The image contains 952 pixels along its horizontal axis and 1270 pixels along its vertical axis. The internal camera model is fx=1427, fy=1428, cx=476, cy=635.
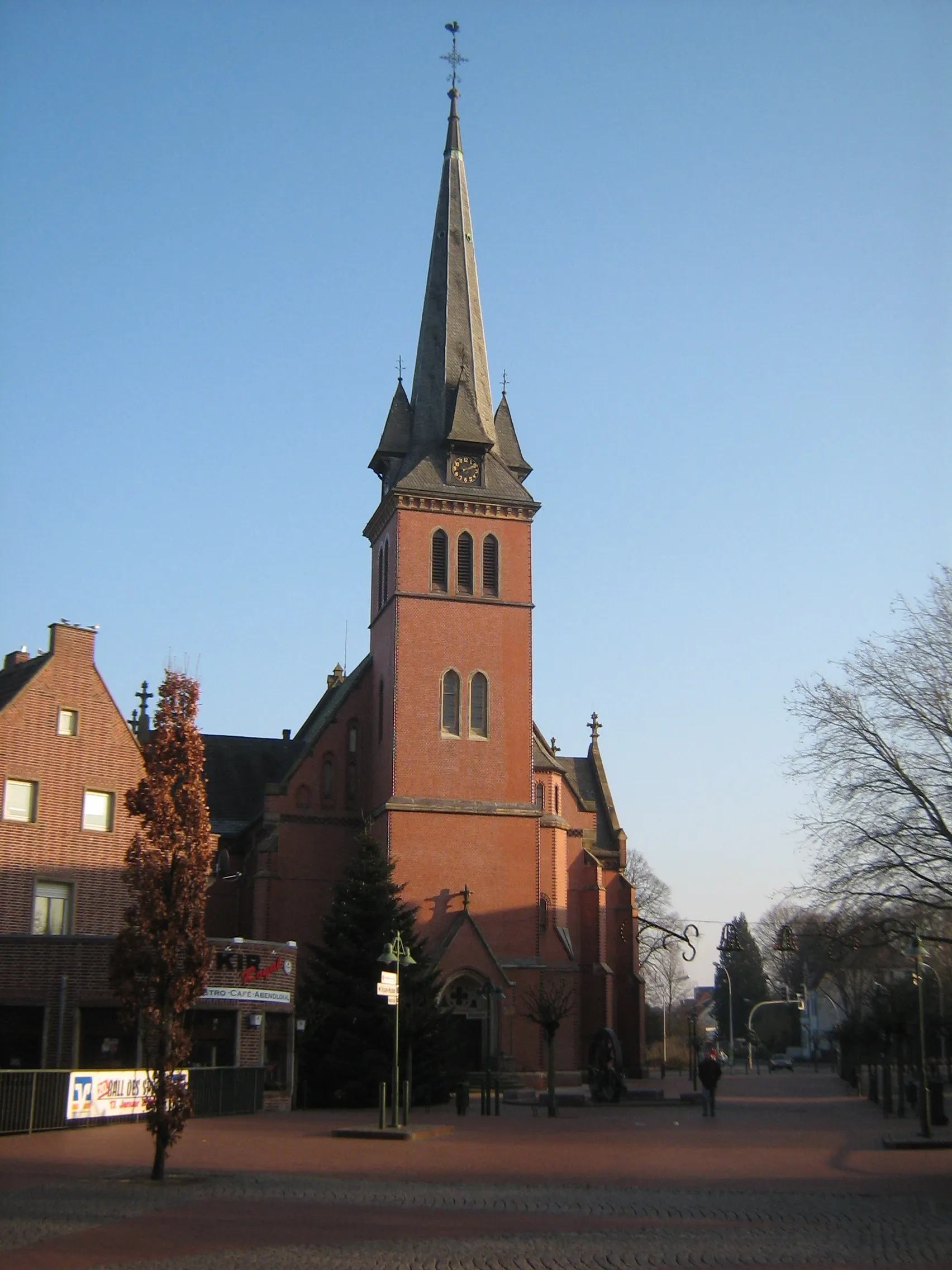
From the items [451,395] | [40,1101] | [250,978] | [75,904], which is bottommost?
[40,1101]

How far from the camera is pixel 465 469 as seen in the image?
175 feet

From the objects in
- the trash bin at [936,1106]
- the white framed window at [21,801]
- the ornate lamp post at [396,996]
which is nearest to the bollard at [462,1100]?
the ornate lamp post at [396,996]

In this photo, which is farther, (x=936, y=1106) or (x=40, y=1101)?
(x=936, y=1106)

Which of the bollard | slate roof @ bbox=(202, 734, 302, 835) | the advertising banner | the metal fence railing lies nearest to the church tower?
slate roof @ bbox=(202, 734, 302, 835)

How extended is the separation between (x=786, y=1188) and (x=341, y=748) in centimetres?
3648

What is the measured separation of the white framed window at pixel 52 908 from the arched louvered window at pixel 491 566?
67.1ft

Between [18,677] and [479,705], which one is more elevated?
[479,705]

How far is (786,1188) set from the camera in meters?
18.2

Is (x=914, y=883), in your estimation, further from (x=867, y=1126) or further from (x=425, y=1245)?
(x=425, y=1245)

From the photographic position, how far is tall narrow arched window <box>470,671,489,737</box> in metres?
50.3

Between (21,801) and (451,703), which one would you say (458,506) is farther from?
(21,801)

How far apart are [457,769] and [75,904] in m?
16.3

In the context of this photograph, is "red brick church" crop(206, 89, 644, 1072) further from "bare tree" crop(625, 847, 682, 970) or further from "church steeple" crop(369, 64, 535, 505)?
"bare tree" crop(625, 847, 682, 970)

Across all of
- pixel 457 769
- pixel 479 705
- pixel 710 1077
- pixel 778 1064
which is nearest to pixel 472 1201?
pixel 710 1077
